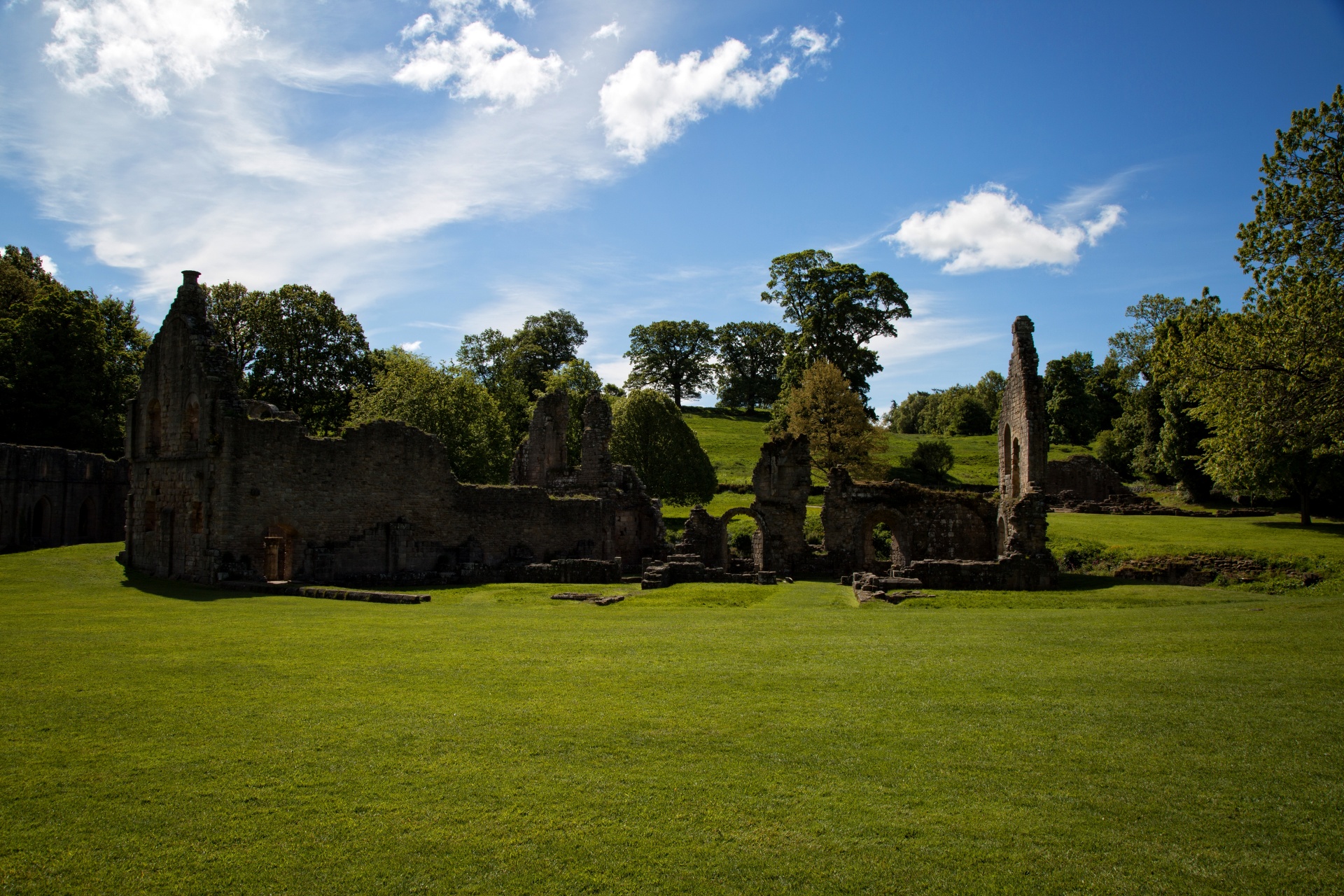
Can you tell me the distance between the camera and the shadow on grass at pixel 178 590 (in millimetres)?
19688

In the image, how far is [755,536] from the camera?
35219mm

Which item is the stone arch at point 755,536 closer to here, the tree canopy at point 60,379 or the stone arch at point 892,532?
the stone arch at point 892,532

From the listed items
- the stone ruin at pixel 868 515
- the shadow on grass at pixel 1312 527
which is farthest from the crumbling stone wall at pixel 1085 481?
the stone ruin at pixel 868 515

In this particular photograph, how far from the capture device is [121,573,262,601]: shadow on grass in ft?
64.6

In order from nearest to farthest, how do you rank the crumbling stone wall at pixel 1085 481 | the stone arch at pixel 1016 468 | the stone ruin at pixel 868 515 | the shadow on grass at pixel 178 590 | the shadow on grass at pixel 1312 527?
1. the shadow on grass at pixel 178 590
2. the stone arch at pixel 1016 468
3. the stone ruin at pixel 868 515
4. the shadow on grass at pixel 1312 527
5. the crumbling stone wall at pixel 1085 481

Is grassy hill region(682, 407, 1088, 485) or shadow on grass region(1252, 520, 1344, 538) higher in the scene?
grassy hill region(682, 407, 1088, 485)

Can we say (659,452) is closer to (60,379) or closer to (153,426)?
(153,426)

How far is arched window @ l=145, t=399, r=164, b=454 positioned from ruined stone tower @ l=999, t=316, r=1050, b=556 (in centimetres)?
2528

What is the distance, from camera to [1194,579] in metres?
22.7

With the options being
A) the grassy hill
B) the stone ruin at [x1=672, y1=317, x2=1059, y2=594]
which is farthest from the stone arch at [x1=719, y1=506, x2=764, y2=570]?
the grassy hill

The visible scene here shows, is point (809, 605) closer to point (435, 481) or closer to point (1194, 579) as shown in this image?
point (1194, 579)

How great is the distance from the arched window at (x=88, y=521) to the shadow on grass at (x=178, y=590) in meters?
12.1

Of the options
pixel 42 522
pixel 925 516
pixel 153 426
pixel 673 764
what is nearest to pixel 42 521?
pixel 42 522

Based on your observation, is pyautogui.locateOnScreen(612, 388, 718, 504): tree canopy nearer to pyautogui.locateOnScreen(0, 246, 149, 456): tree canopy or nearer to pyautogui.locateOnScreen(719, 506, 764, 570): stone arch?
pyautogui.locateOnScreen(719, 506, 764, 570): stone arch
